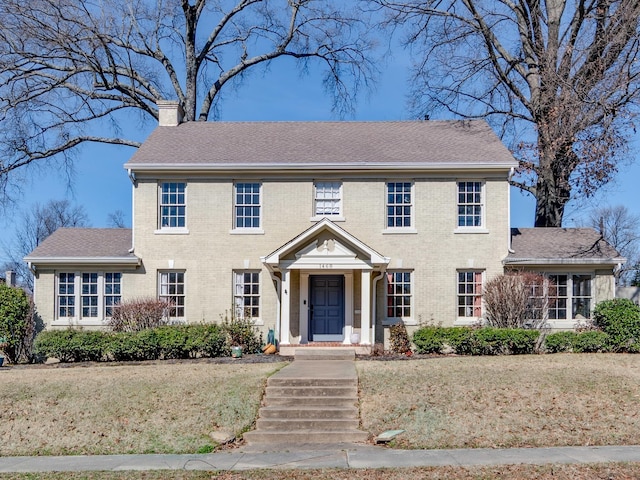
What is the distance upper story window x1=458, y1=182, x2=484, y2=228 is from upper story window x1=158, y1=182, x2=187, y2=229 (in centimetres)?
935

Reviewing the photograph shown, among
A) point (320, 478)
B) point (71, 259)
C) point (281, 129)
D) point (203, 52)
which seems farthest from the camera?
point (203, 52)

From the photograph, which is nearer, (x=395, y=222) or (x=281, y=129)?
(x=395, y=222)

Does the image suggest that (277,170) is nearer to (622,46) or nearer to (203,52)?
(622,46)

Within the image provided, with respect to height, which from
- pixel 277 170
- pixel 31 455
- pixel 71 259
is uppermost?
pixel 277 170

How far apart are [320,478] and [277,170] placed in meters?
13.1

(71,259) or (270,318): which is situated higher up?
(71,259)

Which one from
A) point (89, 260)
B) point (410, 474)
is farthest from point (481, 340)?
point (89, 260)

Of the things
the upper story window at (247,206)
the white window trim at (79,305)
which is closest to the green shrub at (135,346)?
the white window trim at (79,305)

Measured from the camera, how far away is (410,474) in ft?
32.1

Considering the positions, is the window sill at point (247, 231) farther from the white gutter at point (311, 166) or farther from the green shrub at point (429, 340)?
the green shrub at point (429, 340)

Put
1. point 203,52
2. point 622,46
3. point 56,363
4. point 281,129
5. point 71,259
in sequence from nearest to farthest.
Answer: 1. point 56,363
2. point 71,259
3. point 622,46
4. point 281,129
5. point 203,52

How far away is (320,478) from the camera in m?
9.65

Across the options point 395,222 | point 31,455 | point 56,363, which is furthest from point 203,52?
point 31,455

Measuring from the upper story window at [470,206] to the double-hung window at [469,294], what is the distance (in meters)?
1.68
